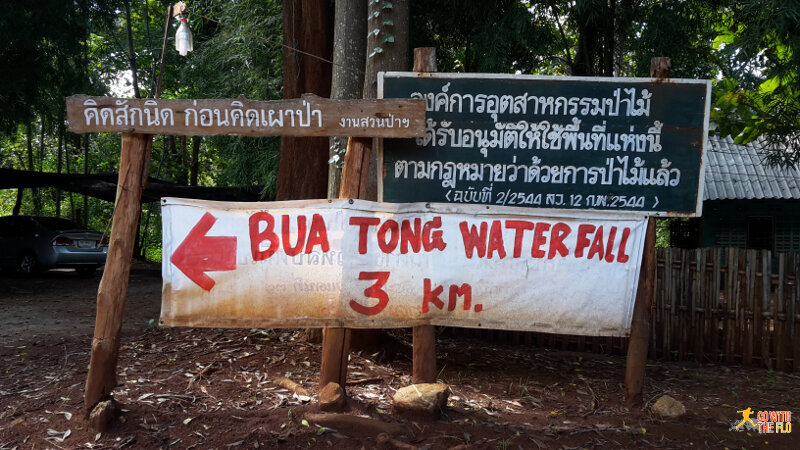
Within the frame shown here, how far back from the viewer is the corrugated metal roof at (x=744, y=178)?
1325 cm

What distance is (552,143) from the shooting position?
5.00 m

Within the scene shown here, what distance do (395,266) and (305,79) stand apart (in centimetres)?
362

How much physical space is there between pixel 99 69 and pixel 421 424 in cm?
2042

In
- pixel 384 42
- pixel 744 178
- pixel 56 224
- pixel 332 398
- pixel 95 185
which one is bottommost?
pixel 332 398

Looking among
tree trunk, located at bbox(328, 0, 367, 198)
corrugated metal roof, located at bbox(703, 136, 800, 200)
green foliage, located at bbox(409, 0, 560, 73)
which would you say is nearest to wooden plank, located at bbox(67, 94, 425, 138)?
tree trunk, located at bbox(328, 0, 367, 198)

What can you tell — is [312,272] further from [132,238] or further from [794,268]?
[794,268]

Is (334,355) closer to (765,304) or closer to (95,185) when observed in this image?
(765,304)

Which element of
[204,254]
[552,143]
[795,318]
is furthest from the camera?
[795,318]

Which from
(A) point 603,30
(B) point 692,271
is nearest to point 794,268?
(B) point 692,271

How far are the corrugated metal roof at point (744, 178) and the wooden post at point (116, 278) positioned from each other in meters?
11.2

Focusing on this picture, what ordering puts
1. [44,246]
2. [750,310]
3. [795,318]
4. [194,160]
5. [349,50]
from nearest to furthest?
[349,50] → [795,318] → [750,310] → [44,246] → [194,160]

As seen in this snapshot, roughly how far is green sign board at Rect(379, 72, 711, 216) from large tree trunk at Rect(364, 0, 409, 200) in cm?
100

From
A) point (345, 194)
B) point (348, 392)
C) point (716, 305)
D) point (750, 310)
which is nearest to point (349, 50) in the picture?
point (345, 194)

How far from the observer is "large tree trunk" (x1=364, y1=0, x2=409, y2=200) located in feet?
19.2
